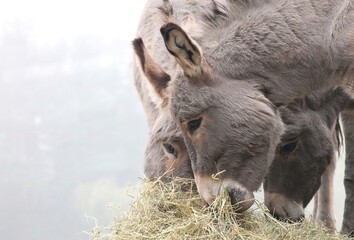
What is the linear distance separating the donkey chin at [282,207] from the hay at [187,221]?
1.82ft

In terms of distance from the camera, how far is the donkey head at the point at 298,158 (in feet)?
17.6

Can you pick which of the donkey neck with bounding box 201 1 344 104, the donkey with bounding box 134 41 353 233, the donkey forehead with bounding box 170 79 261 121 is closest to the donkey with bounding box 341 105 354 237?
the donkey with bounding box 134 41 353 233

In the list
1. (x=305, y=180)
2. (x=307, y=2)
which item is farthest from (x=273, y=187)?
(x=307, y=2)

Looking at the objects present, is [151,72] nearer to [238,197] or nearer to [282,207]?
[238,197]

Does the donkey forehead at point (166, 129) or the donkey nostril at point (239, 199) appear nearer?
the donkey nostril at point (239, 199)

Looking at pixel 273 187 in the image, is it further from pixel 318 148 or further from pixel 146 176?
pixel 146 176

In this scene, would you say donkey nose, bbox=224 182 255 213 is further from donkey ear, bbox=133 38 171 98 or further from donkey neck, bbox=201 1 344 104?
donkey ear, bbox=133 38 171 98

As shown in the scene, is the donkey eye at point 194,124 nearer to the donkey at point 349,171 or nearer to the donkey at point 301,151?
the donkey at point 301,151

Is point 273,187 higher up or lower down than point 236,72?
lower down

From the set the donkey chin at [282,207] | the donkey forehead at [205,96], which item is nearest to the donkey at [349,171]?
the donkey chin at [282,207]

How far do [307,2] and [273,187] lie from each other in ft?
5.84

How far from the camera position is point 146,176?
16.4 ft

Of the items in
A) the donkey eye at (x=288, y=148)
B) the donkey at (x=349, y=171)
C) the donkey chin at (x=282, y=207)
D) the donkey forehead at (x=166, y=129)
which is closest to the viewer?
the donkey forehead at (x=166, y=129)

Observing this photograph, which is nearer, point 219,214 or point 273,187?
point 219,214
